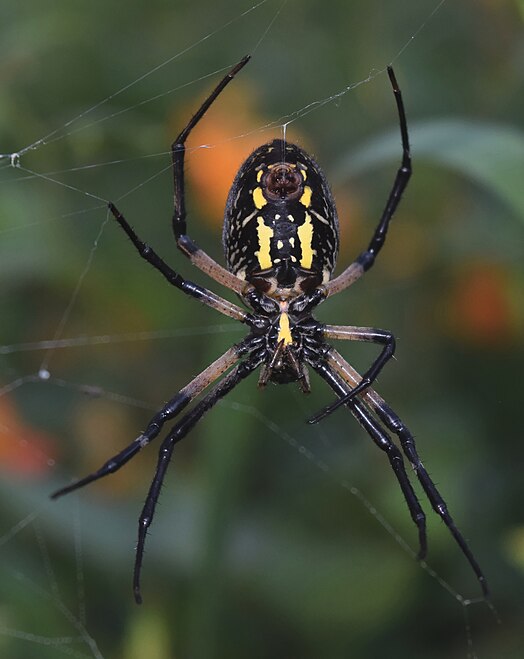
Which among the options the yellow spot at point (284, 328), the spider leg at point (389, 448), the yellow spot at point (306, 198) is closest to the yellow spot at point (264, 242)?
the yellow spot at point (306, 198)

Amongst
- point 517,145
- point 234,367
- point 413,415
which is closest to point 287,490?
point 413,415

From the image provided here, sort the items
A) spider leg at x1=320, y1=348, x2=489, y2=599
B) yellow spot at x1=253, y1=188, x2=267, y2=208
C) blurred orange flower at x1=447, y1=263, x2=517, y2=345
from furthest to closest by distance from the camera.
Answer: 1. blurred orange flower at x1=447, y1=263, x2=517, y2=345
2. spider leg at x1=320, y1=348, x2=489, y2=599
3. yellow spot at x1=253, y1=188, x2=267, y2=208

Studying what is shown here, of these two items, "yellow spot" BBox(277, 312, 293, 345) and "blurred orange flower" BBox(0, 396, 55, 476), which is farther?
"blurred orange flower" BBox(0, 396, 55, 476)

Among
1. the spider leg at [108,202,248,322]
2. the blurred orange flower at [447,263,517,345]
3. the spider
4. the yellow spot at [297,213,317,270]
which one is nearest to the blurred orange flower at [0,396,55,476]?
the spider

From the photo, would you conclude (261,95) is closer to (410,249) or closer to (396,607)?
(410,249)

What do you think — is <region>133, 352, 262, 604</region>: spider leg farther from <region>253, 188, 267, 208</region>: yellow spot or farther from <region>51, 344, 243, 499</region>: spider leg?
<region>253, 188, 267, 208</region>: yellow spot

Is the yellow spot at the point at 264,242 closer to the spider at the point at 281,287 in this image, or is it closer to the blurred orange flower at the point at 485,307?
the spider at the point at 281,287

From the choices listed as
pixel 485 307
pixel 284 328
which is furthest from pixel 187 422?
pixel 485 307
